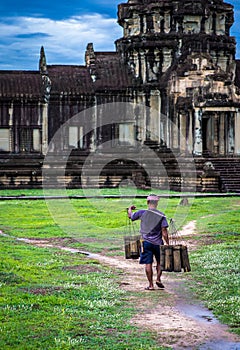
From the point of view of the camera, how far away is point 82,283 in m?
15.2

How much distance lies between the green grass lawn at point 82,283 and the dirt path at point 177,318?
22cm

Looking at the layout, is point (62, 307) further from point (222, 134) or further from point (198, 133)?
point (222, 134)

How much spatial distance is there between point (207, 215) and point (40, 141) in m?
23.8

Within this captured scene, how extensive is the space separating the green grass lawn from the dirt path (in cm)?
22

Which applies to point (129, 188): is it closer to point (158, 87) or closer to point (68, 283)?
point (158, 87)

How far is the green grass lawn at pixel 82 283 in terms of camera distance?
11156 millimetres

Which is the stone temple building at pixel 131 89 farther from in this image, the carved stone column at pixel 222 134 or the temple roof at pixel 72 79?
the carved stone column at pixel 222 134

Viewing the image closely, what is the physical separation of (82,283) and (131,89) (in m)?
37.2

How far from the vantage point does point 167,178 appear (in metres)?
44.9

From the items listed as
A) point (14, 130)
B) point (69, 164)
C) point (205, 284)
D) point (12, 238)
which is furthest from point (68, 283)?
point (14, 130)

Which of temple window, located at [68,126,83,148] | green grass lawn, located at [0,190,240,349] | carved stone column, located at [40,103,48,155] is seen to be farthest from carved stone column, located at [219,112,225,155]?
green grass lawn, located at [0,190,240,349]

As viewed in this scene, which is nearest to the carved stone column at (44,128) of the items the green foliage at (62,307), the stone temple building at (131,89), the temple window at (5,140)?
the stone temple building at (131,89)

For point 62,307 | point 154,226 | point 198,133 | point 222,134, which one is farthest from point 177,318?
point 222,134

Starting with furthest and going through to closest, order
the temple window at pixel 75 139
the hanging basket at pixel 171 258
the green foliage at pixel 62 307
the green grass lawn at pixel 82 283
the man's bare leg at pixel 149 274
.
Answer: the temple window at pixel 75 139, the man's bare leg at pixel 149 274, the hanging basket at pixel 171 258, the green grass lawn at pixel 82 283, the green foliage at pixel 62 307
